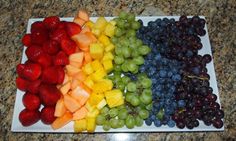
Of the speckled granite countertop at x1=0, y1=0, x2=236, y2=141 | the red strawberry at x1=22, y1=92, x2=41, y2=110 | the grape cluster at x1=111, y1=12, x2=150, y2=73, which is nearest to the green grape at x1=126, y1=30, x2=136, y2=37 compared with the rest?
the grape cluster at x1=111, y1=12, x2=150, y2=73

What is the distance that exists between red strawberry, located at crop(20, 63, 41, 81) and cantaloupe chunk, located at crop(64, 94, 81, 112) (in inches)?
5.4

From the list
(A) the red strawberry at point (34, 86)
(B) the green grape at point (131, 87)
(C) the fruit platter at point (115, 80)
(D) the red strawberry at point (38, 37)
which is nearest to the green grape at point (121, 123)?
(C) the fruit platter at point (115, 80)

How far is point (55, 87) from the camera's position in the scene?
118cm

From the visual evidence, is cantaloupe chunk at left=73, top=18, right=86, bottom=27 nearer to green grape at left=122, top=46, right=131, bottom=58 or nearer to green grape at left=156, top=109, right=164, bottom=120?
green grape at left=122, top=46, right=131, bottom=58

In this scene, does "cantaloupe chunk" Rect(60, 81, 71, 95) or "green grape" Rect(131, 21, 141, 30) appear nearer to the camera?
"cantaloupe chunk" Rect(60, 81, 71, 95)

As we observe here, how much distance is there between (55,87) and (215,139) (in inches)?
25.0

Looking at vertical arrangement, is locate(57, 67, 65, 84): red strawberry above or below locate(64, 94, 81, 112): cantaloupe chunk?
above

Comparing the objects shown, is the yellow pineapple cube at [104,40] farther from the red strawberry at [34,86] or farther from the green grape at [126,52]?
the red strawberry at [34,86]

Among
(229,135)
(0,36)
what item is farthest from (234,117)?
(0,36)

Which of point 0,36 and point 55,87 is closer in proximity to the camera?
point 55,87

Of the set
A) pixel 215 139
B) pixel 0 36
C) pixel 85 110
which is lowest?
pixel 215 139

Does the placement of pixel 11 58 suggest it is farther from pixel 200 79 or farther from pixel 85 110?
pixel 200 79

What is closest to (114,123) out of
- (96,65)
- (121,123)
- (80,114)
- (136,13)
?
(121,123)

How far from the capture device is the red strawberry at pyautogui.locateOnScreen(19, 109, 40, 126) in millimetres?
1131
